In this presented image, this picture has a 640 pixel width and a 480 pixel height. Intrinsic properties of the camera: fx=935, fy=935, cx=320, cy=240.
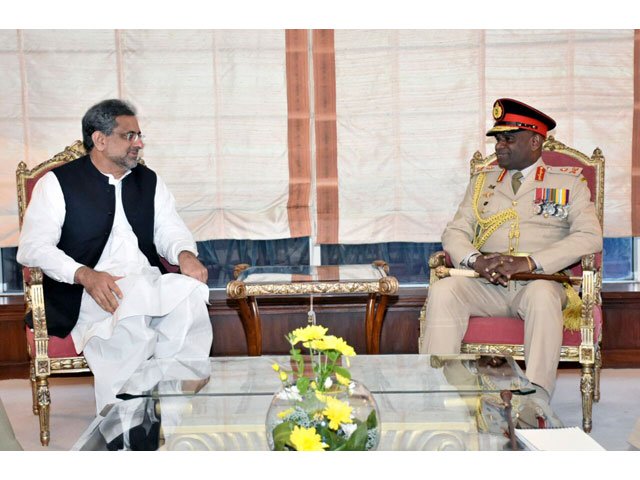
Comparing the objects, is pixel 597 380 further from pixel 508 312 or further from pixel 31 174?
pixel 31 174

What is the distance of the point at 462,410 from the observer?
9.43 ft

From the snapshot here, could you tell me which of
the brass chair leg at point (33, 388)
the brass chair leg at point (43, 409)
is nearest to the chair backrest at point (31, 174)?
the brass chair leg at point (33, 388)

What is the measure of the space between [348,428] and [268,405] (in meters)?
0.59

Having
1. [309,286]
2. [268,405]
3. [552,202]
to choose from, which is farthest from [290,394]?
[552,202]

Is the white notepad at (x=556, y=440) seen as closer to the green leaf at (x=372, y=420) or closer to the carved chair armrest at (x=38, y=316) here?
the green leaf at (x=372, y=420)

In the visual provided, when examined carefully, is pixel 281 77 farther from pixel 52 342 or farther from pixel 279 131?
pixel 52 342

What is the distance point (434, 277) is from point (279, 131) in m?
1.46

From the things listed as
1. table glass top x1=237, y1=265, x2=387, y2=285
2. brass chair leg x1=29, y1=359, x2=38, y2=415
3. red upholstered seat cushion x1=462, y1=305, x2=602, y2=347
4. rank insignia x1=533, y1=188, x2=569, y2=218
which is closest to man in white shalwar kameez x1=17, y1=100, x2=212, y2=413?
table glass top x1=237, y1=265, x2=387, y2=285

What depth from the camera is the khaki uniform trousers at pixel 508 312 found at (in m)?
4.09

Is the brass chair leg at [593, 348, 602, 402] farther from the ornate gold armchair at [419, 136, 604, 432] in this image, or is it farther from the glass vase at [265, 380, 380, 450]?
the glass vase at [265, 380, 380, 450]

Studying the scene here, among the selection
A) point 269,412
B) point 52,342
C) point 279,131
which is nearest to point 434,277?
point 279,131

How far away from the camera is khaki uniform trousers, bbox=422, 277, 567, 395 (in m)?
4.09

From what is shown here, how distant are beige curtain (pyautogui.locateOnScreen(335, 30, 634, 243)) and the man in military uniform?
0.71 m

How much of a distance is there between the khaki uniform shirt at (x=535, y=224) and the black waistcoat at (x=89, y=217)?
4.89 ft
